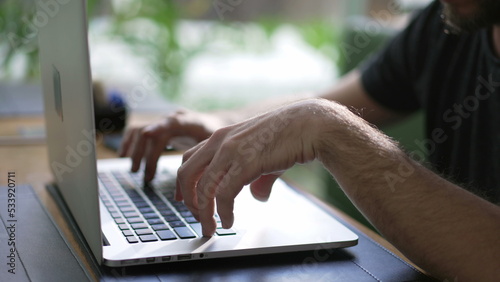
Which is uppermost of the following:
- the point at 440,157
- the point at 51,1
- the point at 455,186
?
the point at 51,1

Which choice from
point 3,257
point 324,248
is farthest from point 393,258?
point 3,257

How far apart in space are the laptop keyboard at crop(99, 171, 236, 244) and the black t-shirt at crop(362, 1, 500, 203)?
476mm

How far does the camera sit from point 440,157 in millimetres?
1317

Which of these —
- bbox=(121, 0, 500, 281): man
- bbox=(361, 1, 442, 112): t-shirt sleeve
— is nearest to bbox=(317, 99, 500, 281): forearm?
bbox=(121, 0, 500, 281): man

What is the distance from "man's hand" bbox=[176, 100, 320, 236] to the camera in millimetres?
758

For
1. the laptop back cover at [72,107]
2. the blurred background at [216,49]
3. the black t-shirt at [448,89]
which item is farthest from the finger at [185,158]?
the blurred background at [216,49]

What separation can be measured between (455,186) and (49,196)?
605mm

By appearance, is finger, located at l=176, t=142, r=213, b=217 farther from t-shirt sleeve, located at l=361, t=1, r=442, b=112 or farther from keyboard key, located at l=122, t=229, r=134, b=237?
t-shirt sleeve, located at l=361, t=1, r=442, b=112

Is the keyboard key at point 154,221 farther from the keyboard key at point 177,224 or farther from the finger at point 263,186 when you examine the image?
the finger at point 263,186

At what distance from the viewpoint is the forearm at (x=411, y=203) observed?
2.35 ft

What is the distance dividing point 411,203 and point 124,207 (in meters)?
0.38

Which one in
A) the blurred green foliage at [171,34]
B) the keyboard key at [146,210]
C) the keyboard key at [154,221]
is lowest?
the blurred green foliage at [171,34]

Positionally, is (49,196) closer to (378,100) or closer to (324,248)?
(324,248)

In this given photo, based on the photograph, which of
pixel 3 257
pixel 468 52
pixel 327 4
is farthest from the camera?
pixel 327 4
